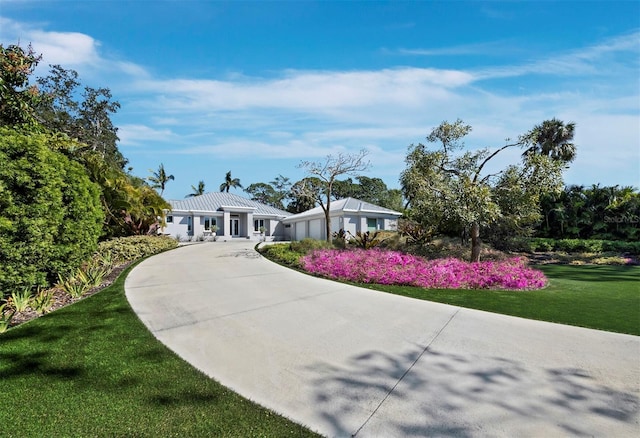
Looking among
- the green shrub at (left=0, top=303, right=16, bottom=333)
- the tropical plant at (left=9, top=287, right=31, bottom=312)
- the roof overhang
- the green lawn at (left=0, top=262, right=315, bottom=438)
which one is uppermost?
the roof overhang

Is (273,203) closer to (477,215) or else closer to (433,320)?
(477,215)

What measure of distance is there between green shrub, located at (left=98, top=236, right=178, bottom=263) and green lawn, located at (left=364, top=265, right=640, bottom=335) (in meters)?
9.23

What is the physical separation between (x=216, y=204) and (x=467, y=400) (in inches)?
1215

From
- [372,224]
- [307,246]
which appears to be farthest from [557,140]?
[307,246]

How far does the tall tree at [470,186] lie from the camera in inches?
421

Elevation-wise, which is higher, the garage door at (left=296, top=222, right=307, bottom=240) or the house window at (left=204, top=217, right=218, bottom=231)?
the house window at (left=204, top=217, right=218, bottom=231)

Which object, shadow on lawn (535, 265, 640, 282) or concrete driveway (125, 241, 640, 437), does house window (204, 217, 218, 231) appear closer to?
concrete driveway (125, 241, 640, 437)

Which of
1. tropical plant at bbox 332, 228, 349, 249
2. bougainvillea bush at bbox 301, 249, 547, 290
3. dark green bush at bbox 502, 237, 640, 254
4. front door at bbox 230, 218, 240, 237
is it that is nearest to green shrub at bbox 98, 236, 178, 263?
bougainvillea bush at bbox 301, 249, 547, 290

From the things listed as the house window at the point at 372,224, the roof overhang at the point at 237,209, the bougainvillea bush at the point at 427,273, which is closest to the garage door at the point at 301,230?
the roof overhang at the point at 237,209

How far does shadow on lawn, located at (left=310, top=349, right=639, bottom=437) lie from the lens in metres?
2.49

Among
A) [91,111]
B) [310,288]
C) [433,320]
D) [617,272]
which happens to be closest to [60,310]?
[310,288]

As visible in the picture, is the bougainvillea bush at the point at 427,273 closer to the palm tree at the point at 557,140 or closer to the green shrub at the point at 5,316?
the green shrub at the point at 5,316

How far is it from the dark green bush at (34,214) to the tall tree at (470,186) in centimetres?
1048

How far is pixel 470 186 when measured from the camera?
10883mm
